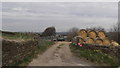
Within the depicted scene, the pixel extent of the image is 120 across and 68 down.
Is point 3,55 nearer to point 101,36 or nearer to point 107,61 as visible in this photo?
point 107,61

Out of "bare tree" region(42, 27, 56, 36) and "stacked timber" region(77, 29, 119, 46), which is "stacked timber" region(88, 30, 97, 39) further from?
"bare tree" region(42, 27, 56, 36)

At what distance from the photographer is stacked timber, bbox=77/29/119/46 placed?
62.3 ft

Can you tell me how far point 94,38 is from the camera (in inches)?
795

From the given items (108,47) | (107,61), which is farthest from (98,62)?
(108,47)

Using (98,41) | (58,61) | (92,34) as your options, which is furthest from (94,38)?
(58,61)

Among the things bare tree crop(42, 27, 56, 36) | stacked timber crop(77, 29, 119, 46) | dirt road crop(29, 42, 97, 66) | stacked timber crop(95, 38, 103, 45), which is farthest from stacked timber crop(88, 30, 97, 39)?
bare tree crop(42, 27, 56, 36)

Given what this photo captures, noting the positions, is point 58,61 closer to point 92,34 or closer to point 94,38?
point 94,38

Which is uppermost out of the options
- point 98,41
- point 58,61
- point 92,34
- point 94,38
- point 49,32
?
point 49,32

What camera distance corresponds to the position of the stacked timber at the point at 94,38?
747 inches

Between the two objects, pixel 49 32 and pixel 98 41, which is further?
pixel 49 32

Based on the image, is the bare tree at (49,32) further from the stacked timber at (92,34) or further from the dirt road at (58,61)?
the dirt road at (58,61)

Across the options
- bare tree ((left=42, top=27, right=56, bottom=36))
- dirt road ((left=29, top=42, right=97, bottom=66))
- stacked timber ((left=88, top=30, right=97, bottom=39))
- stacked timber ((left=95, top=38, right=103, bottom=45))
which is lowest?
dirt road ((left=29, top=42, right=97, bottom=66))

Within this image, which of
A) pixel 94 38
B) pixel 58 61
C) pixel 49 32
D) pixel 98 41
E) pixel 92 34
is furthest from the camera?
pixel 49 32

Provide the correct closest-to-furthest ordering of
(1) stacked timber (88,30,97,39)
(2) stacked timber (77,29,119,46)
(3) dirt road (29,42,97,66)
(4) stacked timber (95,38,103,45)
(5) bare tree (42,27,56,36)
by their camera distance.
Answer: (3) dirt road (29,42,97,66), (4) stacked timber (95,38,103,45), (2) stacked timber (77,29,119,46), (1) stacked timber (88,30,97,39), (5) bare tree (42,27,56,36)
